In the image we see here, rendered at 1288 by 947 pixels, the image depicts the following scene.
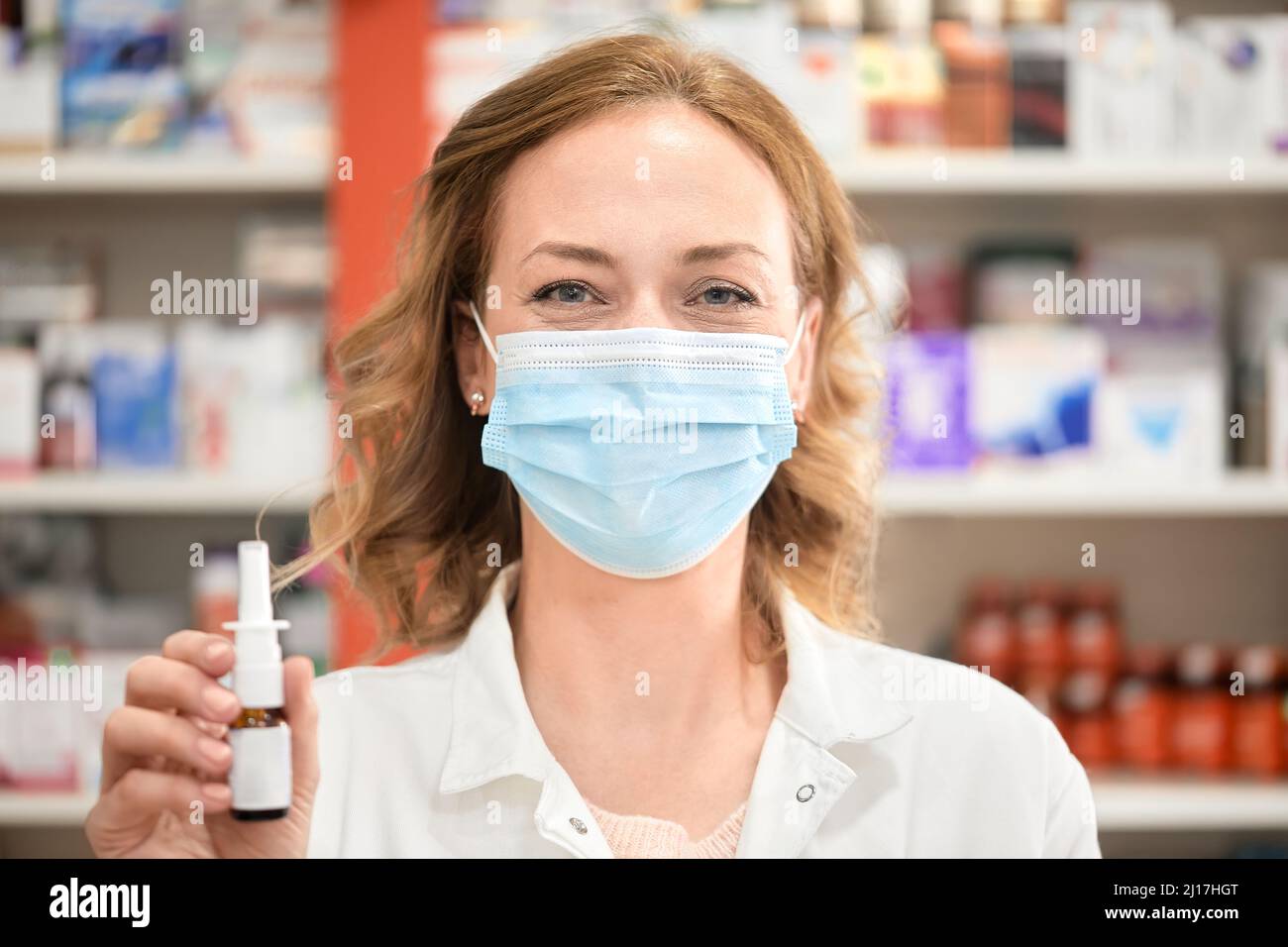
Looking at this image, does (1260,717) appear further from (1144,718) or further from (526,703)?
(526,703)

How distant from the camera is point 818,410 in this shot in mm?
1457

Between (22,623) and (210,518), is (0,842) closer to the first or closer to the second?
(22,623)

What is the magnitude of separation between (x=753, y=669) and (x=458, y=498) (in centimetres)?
37

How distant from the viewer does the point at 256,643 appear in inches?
38.3

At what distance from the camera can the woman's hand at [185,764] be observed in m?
0.97

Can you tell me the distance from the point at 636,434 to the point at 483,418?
205 mm

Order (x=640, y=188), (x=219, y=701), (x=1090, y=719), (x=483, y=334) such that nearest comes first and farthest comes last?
(x=219, y=701) → (x=640, y=188) → (x=483, y=334) → (x=1090, y=719)

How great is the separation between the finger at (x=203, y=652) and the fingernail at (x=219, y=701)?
0.6 inches

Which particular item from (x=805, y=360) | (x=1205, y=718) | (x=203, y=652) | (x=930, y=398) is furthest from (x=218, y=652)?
(x=1205, y=718)

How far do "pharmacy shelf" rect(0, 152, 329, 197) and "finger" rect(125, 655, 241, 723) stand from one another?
5.20 ft

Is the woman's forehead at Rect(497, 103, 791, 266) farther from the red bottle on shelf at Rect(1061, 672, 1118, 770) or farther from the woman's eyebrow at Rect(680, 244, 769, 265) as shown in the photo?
the red bottle on shelf at Rect(1061, 672, 1118, 770)

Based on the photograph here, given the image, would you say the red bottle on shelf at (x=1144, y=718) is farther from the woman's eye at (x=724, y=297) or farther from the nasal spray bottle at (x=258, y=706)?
the nasal spray bottle at (x=258, y=706)

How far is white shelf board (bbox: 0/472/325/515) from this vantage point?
2375 millimetres
